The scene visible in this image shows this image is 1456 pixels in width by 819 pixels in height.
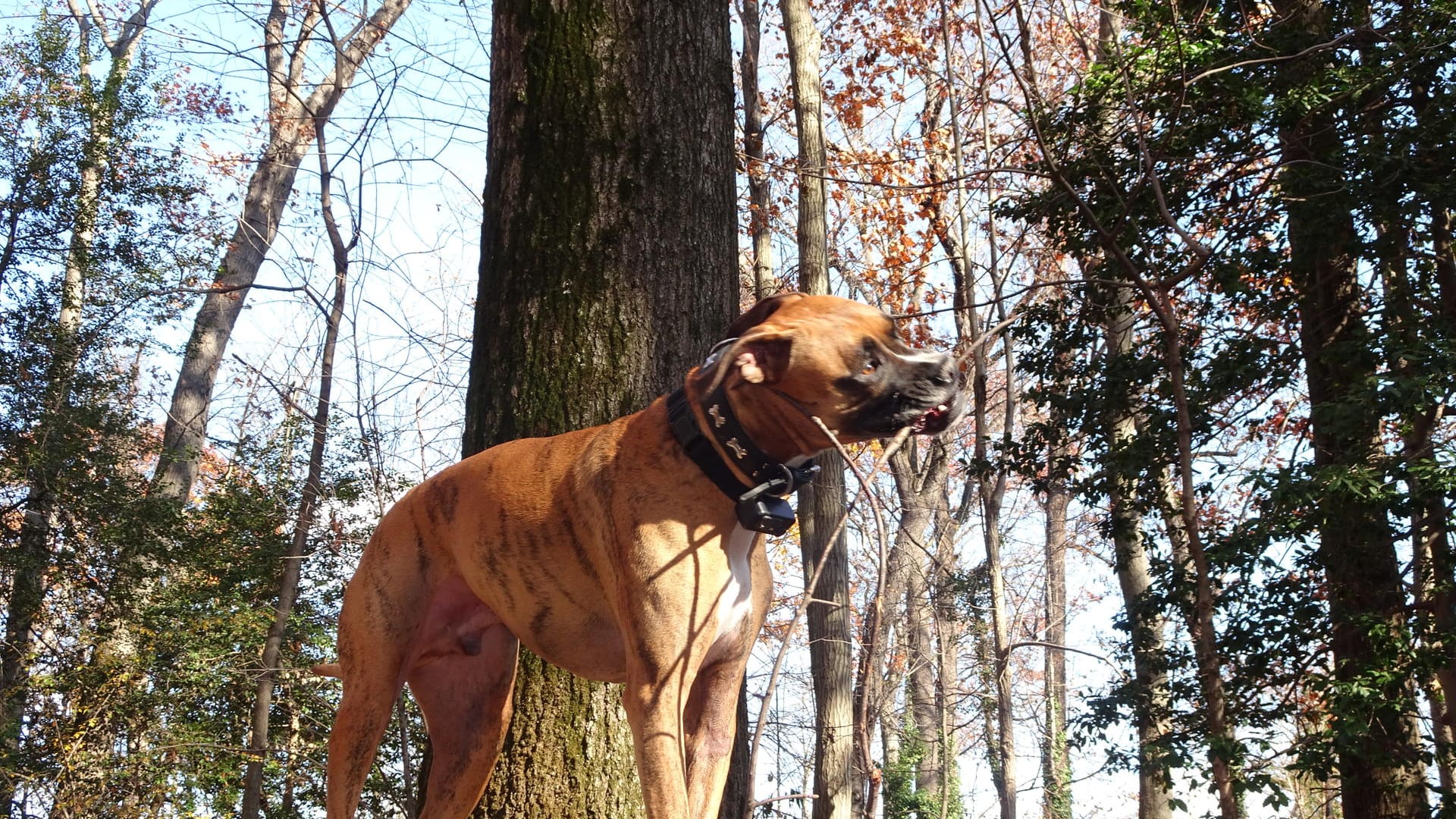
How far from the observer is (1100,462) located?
9.74m

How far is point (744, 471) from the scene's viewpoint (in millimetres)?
2367

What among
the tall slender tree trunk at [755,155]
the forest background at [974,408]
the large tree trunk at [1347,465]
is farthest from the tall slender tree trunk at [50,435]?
the large tree trunk at [1347,465]

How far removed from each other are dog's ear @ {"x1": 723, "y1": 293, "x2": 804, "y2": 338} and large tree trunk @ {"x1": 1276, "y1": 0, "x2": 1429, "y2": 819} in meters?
5.93

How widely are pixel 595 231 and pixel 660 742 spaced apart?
2065 millimetres

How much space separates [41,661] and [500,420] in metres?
12.3

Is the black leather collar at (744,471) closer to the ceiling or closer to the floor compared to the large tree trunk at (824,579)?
closer to the floor

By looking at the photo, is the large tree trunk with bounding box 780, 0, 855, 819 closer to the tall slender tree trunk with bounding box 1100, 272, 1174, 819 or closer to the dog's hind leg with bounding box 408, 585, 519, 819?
the tall slender tree trunk with bounding box 1100, 272, 1174, 819

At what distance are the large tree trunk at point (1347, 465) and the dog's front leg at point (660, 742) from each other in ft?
20.8

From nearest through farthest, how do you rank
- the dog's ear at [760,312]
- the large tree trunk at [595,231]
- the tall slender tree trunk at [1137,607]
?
the dog's ear at [760,312] < the large tree trunk at [595,231] < the tall slender tree trunk at [1137,607]

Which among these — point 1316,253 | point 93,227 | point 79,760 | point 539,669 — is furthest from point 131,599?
point 1316,253

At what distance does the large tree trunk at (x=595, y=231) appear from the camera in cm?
370

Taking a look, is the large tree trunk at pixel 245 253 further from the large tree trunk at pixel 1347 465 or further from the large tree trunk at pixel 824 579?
the large tree trunk at pixel 1347 465

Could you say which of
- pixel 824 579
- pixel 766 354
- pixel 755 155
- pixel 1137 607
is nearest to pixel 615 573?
pixel 766 354

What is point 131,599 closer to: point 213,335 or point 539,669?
point 213,335
